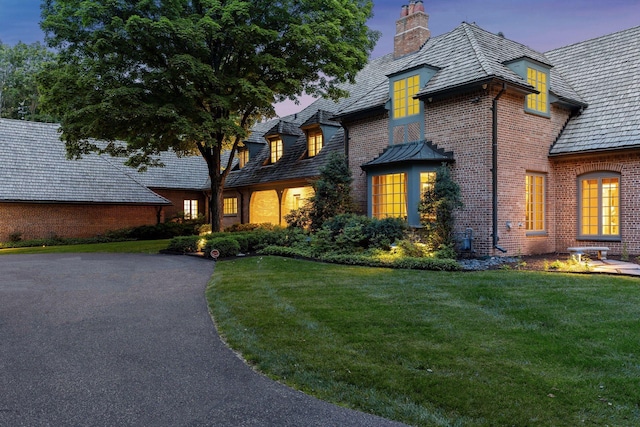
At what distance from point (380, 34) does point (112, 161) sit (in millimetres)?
19501

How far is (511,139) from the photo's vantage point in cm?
1409

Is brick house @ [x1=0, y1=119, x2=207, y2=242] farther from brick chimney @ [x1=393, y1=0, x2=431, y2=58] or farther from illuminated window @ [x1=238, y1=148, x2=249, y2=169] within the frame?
brick chimney @ [x1=393, y1=0, x2=431, y2=58]

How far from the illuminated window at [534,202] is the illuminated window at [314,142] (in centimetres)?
952

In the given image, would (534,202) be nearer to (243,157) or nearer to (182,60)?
(182,60)

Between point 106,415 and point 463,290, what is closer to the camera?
point 106,415

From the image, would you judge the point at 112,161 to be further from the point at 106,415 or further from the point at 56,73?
the point at 106,415

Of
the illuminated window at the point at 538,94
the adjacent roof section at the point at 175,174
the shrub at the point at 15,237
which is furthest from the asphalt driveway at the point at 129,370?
the adjacent roof section at the point at 175,174

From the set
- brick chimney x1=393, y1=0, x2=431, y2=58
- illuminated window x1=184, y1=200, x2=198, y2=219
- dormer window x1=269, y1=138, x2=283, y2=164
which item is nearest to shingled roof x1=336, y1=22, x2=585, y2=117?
brick chimney x1=393, y1=0, x2=431, y2=58

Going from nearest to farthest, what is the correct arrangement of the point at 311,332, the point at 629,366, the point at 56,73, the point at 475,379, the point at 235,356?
the point at 475,379
the point at 629,366
the point at 235,356
the point at 311,332
the point at 56,73

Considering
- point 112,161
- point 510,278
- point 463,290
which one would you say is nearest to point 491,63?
point 510,278

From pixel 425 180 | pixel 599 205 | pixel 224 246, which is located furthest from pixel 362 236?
pixel 599 205

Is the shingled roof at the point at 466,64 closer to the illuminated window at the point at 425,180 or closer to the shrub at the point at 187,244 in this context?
the illuminated window at the point at 425,180

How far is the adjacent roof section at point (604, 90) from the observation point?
14.0 metres

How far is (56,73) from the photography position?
16516 millimetres
